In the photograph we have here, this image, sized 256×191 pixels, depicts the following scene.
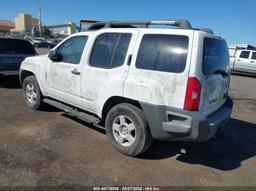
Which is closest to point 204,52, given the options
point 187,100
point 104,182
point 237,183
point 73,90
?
point 187,100

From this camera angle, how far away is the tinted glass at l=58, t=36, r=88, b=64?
413 cm

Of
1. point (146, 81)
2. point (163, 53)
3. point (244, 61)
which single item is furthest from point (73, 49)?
point (244, 61)

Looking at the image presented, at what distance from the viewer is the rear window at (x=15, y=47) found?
23.8ft

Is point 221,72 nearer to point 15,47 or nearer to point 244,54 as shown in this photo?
point 15,47

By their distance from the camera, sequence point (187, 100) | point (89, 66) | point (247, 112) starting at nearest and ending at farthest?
point (187, 100) → point (89, 66) → point (247, 112)

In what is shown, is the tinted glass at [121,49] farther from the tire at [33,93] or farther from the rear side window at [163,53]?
the tire at [33,93]

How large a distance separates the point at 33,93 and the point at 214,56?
4.29 metres

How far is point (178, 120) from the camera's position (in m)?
2.93

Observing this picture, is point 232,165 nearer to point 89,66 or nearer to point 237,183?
point 237,183

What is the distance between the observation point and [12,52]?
741 cm

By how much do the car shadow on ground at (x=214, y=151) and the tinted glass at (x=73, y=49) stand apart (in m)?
2.25

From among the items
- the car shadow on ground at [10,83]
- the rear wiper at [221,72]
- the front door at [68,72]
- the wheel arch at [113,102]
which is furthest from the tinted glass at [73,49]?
the car shadow on ground at [10,83]

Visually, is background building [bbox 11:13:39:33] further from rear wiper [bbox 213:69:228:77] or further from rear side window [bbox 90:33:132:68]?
rear wiper [bbox 213:69:228:77]

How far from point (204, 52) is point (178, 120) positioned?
0.99 meters
